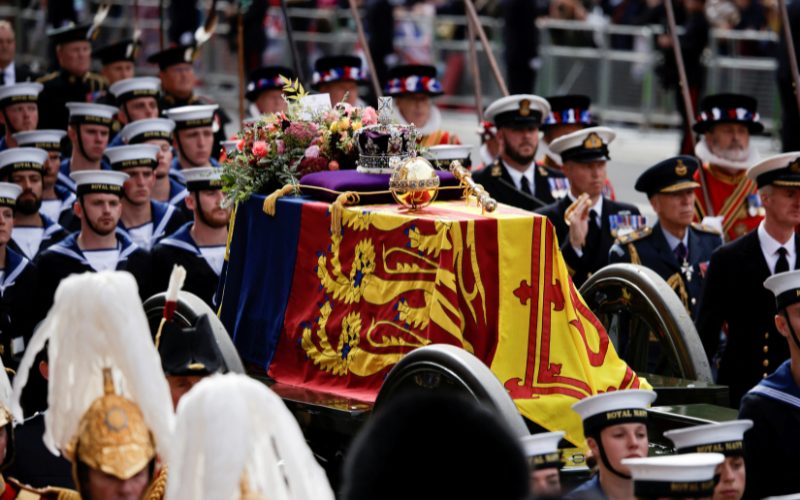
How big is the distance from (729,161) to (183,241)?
12.6 ft

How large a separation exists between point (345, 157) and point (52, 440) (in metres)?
3.86

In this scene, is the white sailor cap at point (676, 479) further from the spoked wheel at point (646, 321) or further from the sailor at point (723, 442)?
the spoked wheel at point (646, 321)

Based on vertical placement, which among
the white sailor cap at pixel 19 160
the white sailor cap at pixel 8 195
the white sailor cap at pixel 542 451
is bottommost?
the white sailor cap at pixel 542 451

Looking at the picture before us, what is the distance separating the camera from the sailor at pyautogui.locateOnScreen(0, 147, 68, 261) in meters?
9.91

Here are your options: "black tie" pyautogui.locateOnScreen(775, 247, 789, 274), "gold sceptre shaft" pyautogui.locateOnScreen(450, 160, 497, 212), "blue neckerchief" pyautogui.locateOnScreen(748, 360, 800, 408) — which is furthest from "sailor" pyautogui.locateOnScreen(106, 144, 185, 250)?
"blue neckerchief" pyautogui.locateOnScreen(748, 360, 800, 408)

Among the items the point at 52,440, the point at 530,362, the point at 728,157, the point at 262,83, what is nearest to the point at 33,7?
the point at 262,83

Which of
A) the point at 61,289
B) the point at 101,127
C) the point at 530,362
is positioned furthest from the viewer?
the point at 101,127

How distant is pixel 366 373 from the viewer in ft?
23.5

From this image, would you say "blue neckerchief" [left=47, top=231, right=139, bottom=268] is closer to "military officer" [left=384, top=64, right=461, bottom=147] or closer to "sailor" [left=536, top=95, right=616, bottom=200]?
"sailor" [left=536, top=95, right=616, bottom=200]

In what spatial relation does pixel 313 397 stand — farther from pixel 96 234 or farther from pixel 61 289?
pixel 61 289

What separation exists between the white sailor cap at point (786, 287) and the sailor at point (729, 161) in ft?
13.2

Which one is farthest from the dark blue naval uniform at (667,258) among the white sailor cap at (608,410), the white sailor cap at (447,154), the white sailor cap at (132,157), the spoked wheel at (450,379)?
the white sailor cap at (608,410)

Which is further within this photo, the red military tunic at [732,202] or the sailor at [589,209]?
the red military tunic at [732,202]

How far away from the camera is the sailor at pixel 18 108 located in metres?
12.3
